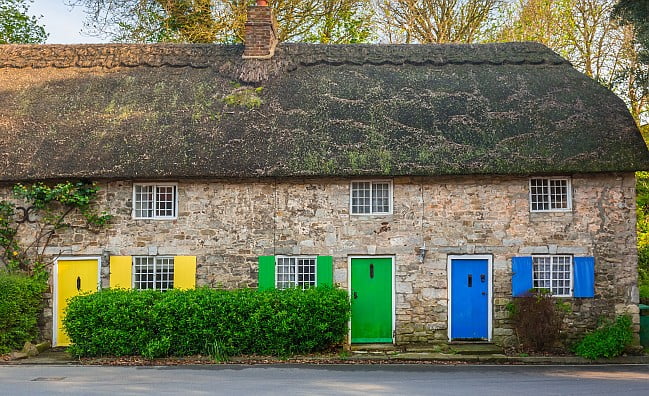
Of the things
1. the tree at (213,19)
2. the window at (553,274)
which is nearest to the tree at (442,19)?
the tree at (213,19)

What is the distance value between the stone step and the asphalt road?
937 mm

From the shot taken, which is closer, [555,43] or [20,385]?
[20,385]

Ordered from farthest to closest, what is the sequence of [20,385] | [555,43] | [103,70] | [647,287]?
[555,43]
[647,287]
[103,70]
[20,385]

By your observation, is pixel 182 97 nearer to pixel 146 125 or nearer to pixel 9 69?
pixel 146 125

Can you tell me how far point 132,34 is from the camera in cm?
2595

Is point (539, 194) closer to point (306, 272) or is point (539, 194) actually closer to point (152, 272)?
point (306, 272)

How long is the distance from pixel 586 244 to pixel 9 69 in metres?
14.6

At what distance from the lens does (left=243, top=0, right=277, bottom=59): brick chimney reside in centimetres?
1805

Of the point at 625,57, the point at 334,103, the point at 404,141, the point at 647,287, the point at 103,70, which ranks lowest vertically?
the point at 647,287

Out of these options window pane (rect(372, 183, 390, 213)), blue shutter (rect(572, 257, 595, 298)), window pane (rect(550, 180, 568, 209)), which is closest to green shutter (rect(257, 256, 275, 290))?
window pane (rect(372, 183, 390, 213))

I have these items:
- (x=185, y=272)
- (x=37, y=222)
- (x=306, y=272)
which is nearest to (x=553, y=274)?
(x=306, y=272)

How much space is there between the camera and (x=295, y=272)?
15.6 m

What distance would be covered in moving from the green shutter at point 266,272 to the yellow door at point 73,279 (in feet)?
12.2

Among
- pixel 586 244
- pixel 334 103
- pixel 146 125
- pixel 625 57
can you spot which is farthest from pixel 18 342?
pixel 625 57
